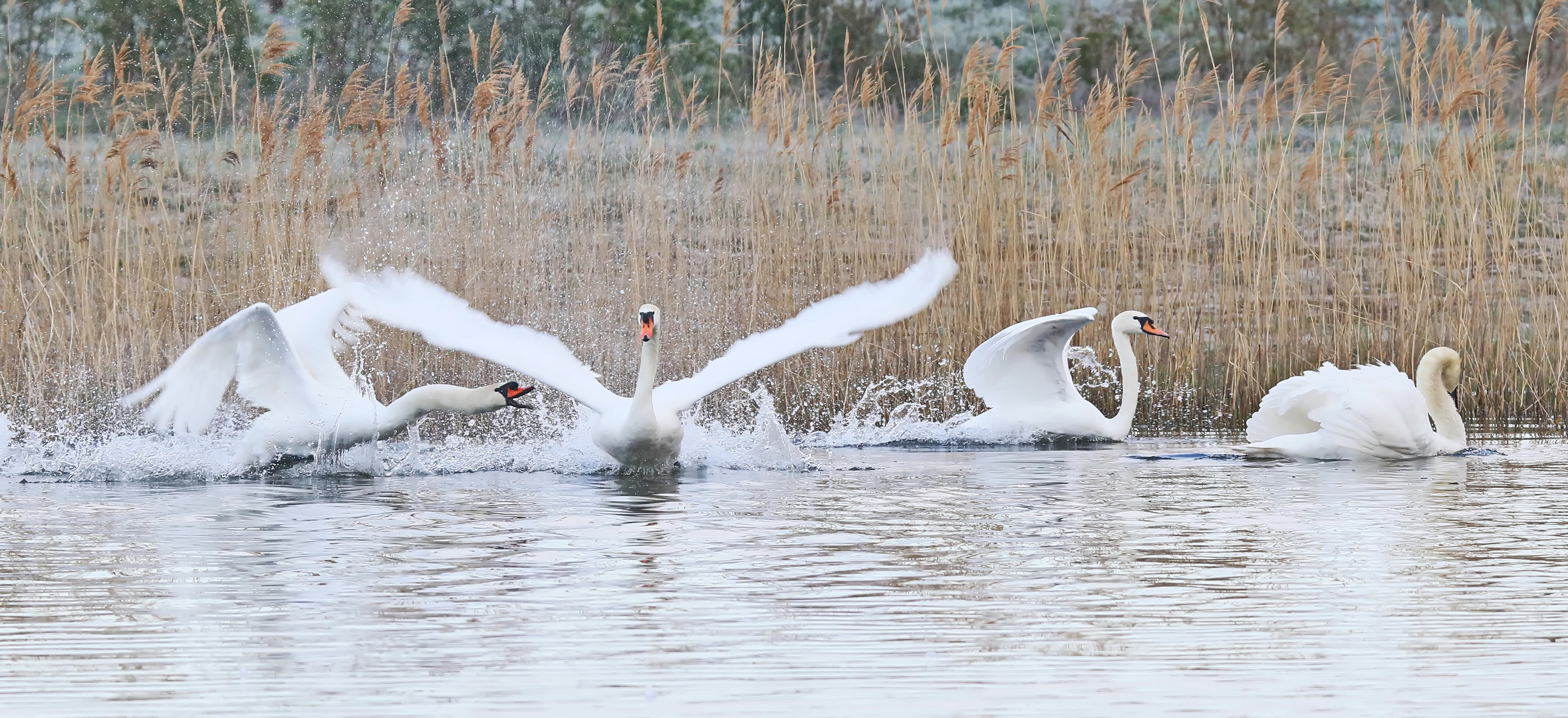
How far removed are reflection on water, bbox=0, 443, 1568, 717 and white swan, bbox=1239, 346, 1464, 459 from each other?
3.17ft

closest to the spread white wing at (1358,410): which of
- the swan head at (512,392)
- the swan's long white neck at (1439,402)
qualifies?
the swan's long white neck at (1439,402)

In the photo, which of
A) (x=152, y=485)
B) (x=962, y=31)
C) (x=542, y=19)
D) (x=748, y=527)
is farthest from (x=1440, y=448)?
(x=962, y=31)

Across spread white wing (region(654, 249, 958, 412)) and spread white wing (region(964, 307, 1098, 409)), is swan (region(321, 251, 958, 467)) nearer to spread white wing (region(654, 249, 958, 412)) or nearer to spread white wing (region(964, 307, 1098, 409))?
spread white wing (region(654, 249, 958, 412))

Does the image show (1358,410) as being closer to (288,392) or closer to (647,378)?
(647,378)

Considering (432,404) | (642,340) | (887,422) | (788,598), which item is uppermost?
(642,340)

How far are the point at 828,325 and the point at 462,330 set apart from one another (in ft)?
5.57

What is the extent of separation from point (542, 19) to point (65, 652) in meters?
20.4

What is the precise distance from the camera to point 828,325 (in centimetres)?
882

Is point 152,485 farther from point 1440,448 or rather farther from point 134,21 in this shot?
point 134,21

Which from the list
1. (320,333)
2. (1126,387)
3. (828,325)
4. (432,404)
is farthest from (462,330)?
(1126,387)

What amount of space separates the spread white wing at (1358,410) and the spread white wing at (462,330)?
3280 millimetres

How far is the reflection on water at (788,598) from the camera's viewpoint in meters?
4.12

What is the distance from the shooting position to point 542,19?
955 inches

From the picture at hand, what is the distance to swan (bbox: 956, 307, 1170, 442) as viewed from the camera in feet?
34.3
